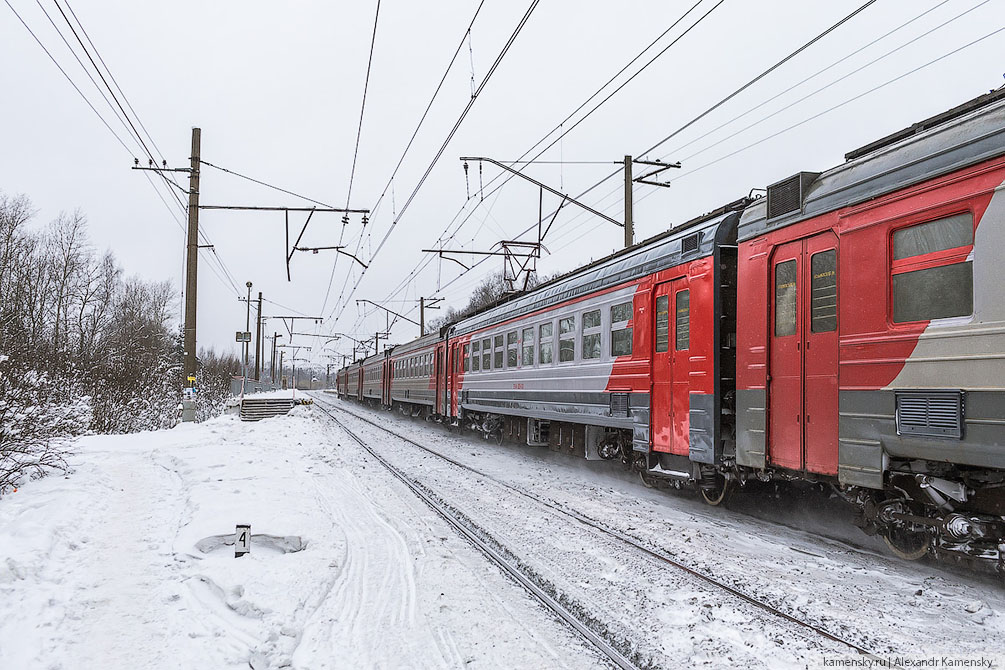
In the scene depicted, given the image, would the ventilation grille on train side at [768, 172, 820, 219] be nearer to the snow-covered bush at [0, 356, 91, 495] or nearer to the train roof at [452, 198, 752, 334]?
the train roof at [452, 198, 752, 334]

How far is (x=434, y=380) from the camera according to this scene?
22828 millimetres

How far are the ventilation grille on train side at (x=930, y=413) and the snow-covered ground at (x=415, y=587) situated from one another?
1.17m

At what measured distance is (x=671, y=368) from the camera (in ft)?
26.7

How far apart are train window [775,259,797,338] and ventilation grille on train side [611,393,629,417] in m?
3.03

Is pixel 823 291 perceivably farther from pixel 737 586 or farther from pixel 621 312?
pixel 621 312

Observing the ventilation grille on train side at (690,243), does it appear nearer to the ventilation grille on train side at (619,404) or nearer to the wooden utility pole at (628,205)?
the ventilation grille on train side at (619,404)

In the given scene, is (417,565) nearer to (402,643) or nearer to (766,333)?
(402,643)

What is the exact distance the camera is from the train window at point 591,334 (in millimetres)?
10328

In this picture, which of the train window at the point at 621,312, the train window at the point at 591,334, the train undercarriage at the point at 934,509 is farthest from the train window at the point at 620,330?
the train undercarriage at the point at 934,509

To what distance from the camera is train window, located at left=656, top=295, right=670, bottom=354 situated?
833cm

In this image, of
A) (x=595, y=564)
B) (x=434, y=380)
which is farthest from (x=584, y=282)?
(x=434, y=380)

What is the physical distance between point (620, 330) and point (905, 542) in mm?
4749

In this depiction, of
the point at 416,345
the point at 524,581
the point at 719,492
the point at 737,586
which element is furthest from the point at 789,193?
the point at 416,345

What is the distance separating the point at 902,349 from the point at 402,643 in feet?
13.9
